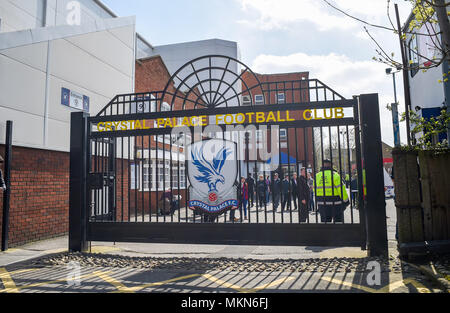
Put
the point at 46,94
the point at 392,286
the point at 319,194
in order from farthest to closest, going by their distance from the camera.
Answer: the point at 46,94 < the point at 319,194 < the point at 392,286

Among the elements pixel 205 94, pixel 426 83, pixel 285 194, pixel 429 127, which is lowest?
pixel 285 194

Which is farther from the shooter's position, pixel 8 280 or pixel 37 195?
pixel 37 195

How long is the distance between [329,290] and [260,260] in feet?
6.20

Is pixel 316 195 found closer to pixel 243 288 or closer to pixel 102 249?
pixel 243 288

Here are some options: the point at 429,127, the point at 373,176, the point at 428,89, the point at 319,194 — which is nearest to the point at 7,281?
the point at 373,176

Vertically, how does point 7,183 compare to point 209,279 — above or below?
above

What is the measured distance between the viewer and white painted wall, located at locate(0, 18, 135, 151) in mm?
7754

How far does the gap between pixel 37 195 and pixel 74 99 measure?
3048mm

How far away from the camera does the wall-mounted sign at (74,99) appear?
936cm

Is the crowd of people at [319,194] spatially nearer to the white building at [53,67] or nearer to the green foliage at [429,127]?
the green foliage at [429,127]

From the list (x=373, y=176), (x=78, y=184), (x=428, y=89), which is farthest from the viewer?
(x=428, y=89)

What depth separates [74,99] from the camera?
32.0 feet

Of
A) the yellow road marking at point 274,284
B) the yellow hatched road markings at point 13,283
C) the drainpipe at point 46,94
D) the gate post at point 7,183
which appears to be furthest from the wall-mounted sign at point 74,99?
the yellow road marking at point 274,284

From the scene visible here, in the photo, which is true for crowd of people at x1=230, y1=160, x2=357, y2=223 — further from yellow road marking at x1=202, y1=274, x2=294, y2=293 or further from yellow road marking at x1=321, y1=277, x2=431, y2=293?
yellow road marking at x1=202, y1=274, x2=294, y2=293
